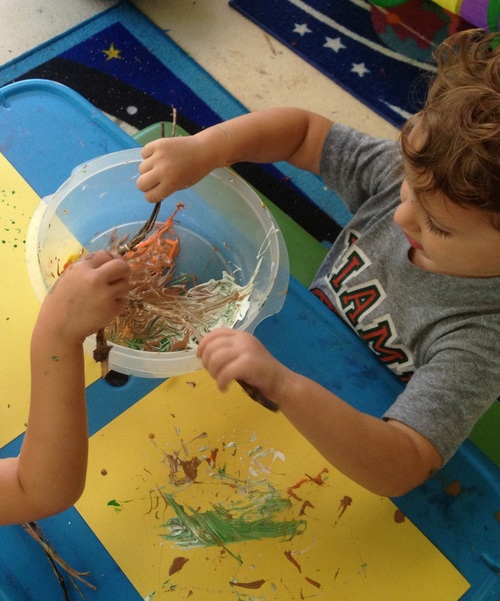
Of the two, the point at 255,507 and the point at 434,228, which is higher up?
the point at 434,228

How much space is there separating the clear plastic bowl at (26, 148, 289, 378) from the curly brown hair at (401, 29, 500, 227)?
0.82 feet

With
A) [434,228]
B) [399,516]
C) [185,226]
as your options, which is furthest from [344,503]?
[185,226]

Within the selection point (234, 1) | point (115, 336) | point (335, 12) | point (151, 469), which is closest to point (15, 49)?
point (234, 1)

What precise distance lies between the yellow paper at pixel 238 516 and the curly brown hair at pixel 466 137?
0.34 m

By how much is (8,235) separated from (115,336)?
0.21 m

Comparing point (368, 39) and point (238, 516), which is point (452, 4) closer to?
point (368, 39)

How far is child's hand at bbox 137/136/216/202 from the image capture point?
2.47 feet

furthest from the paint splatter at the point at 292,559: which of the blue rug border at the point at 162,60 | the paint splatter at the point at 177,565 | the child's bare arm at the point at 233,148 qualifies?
the blue rug border at the point at 162,60

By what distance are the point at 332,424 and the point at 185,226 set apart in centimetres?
39

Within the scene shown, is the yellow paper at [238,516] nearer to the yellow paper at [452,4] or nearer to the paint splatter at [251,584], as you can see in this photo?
the paint splatter at [251,584]

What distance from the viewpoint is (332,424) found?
636 millimetres

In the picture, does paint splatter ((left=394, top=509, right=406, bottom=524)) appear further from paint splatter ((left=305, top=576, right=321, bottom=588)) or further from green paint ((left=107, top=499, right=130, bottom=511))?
green paint ((left=107, top=499, right=130, bottom=511))

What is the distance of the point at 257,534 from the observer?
695 millimetres

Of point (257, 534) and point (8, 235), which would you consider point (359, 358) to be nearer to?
point (257, 534)
